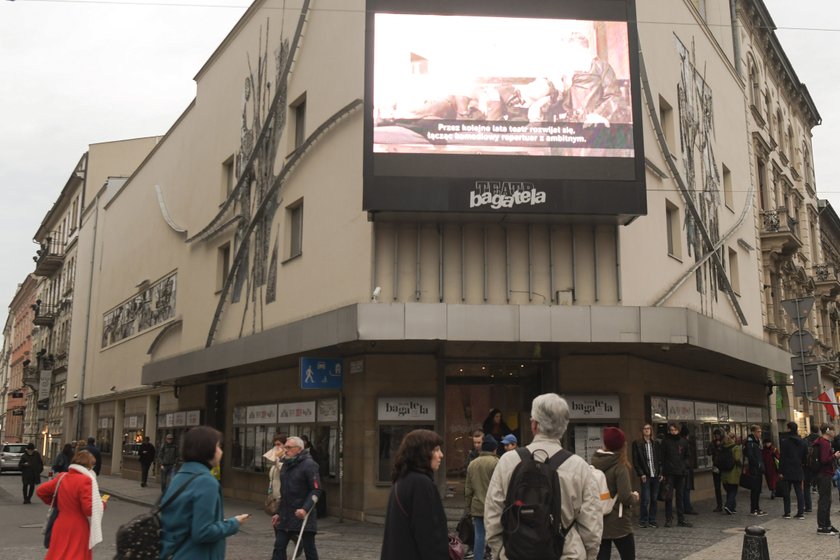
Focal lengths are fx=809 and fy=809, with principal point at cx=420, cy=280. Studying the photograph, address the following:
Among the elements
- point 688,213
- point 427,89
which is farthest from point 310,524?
point 688,213

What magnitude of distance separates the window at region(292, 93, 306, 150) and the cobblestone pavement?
8.61m

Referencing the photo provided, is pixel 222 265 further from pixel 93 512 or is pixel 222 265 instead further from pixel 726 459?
pixel 93 512

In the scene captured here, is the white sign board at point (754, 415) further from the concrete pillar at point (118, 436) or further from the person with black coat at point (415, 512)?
the concrete pillar at point (118, 436)

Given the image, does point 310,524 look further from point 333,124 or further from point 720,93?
point 720,93

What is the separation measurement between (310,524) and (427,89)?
8718mm

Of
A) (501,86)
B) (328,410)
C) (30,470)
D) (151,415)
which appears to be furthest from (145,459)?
(501,86)

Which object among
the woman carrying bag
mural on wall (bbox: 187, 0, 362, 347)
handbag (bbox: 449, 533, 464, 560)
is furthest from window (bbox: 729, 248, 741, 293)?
handbag (bbox: 449, 533, 464, 560)

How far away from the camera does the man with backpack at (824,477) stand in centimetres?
1296

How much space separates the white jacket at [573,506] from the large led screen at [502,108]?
396 inches

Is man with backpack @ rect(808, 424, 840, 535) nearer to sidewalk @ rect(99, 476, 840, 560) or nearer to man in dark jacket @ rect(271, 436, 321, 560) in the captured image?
sidewalk @ rect(99, 476, 840, 560)

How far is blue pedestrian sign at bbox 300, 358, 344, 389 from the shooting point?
15797 millimetres

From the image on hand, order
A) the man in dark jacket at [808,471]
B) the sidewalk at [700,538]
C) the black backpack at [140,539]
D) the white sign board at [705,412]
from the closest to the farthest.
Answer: the black backpack at [140,539], the sidewalk at [700,538], the man in dark jacket at [808,471], the white sign board at [705,412]

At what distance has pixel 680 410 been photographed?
748 inches

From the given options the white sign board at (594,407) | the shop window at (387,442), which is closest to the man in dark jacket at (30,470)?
the shop window at (387,442)
